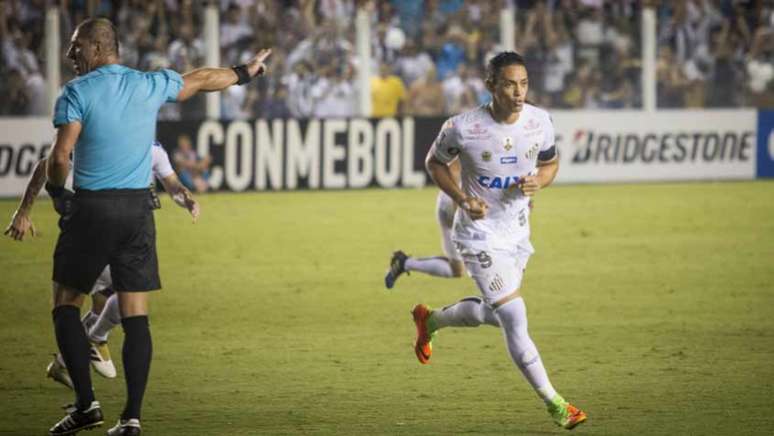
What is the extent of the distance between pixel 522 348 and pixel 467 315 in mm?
827

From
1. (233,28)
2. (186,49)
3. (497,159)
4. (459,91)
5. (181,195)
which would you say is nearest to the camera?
(497,159)

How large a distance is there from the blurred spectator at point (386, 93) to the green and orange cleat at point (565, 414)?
15457mm

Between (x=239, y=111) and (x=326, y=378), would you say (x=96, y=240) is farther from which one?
(x=239, y=111)

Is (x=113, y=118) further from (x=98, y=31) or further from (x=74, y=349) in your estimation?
(x=74, y=349)

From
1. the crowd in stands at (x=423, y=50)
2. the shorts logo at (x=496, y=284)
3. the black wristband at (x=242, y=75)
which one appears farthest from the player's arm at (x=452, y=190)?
the crowd in stands at (x=423, y=50)

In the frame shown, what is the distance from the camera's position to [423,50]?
23016 mm

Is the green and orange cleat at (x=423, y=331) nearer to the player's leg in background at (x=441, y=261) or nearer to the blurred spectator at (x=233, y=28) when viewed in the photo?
the player's leg in background at (x=441, y=261)

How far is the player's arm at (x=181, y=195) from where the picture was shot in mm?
8922

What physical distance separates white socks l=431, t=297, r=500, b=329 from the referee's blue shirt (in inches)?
84.5

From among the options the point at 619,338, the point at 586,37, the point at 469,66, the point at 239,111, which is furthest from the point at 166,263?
the point at 586,37

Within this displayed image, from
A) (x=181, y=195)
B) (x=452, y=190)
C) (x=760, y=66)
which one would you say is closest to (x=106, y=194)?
(x=181, y=195)

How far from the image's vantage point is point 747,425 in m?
7.75

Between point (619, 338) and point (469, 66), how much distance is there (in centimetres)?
1302

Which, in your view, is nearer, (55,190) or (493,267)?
Result: (55,190)
